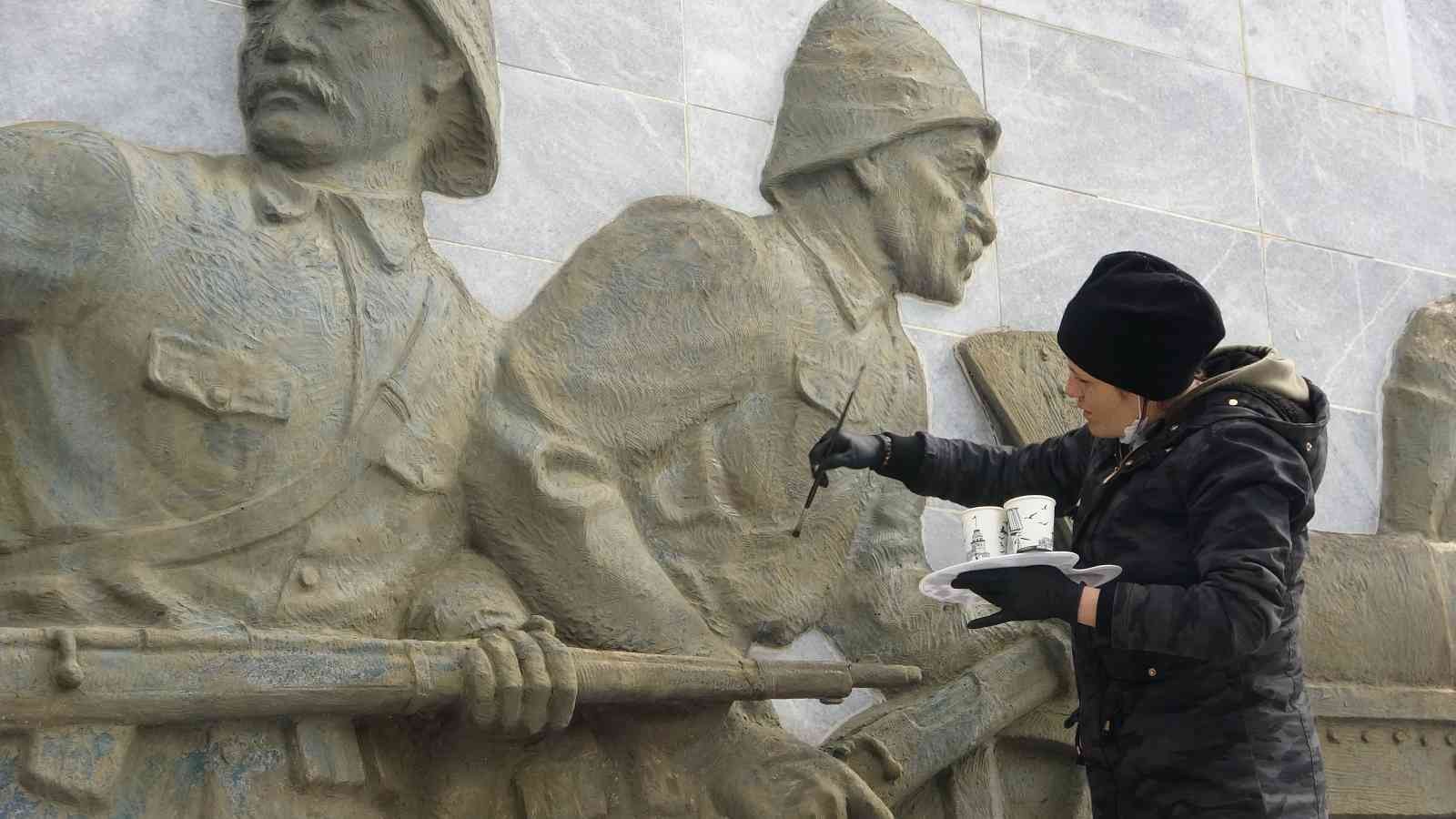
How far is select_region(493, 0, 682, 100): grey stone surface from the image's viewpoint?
5.17m

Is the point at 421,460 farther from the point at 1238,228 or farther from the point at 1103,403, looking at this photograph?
the point at 1238,228

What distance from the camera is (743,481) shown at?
4.79 meters

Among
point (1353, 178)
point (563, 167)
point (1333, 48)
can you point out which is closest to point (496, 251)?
point (563, 167)

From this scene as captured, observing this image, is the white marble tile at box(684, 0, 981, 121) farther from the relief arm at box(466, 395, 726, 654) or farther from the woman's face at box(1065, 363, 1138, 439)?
the woman's face at box(1065, 363, 1138, 439)

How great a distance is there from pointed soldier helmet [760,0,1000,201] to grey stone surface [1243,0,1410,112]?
1.38m

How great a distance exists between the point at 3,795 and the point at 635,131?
2.27 meters

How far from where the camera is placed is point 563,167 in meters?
5.12

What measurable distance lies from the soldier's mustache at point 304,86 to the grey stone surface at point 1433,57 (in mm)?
3627

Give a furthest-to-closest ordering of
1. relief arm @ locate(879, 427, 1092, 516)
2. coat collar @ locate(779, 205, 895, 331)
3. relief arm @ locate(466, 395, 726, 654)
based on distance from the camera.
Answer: coat collar @ locate(779, 205, 895, 331) → relief arm @ locate(879, 427, 1092, 516) → relief arm @ locate(466, 395, 726, 654)

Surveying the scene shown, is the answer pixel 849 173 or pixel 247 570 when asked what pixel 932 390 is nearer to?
pixel 849 173

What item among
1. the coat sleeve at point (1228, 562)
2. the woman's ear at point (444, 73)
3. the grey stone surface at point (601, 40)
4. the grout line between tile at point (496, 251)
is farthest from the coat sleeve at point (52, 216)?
the coat sleeve at point (1228, 562)

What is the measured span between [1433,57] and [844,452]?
124 inches

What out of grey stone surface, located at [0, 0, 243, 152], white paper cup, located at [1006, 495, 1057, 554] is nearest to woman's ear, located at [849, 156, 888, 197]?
white paper cup, located at [1006, 495, 1057, 554]

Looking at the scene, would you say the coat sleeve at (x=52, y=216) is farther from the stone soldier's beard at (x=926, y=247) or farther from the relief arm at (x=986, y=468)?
the stone soldier's beard at (x=926, y=247)
